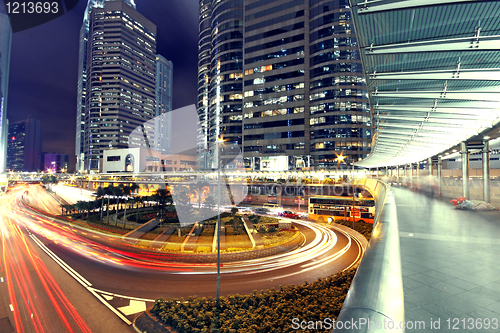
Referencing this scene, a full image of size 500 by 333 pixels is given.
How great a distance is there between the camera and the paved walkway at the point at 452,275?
10.4ft

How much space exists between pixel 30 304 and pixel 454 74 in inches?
951

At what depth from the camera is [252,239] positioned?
26578mm

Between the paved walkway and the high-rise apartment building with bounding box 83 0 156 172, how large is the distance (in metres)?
139

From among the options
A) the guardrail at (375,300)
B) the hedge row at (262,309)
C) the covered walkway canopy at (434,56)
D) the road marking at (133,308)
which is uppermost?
the covered walkway canopy at (434,56)

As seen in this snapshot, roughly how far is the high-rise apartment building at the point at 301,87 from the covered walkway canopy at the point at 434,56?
56.1 metres

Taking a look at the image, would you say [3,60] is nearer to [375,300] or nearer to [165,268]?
[165,268]

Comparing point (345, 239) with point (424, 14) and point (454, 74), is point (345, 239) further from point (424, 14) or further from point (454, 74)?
point (424, 14)

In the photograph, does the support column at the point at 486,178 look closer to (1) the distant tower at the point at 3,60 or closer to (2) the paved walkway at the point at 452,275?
(2) the paved walkway at the point at 452,275

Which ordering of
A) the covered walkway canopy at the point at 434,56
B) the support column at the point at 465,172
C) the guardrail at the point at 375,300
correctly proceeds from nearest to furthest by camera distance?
1. the guardrail at the point at 375,300
2. the covered walkway canopy at the point at 434,56
3. the support column at the point at 465,172

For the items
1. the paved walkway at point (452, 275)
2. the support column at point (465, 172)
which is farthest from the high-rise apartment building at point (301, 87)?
the paved walkway at point (452, 275)

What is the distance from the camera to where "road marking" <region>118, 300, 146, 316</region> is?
42.5 ft

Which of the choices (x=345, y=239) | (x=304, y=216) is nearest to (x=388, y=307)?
(x=345, y=239)

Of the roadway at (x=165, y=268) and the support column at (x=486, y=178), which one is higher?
the support column at (x=486, y=178)

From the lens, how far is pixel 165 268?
749 inches
